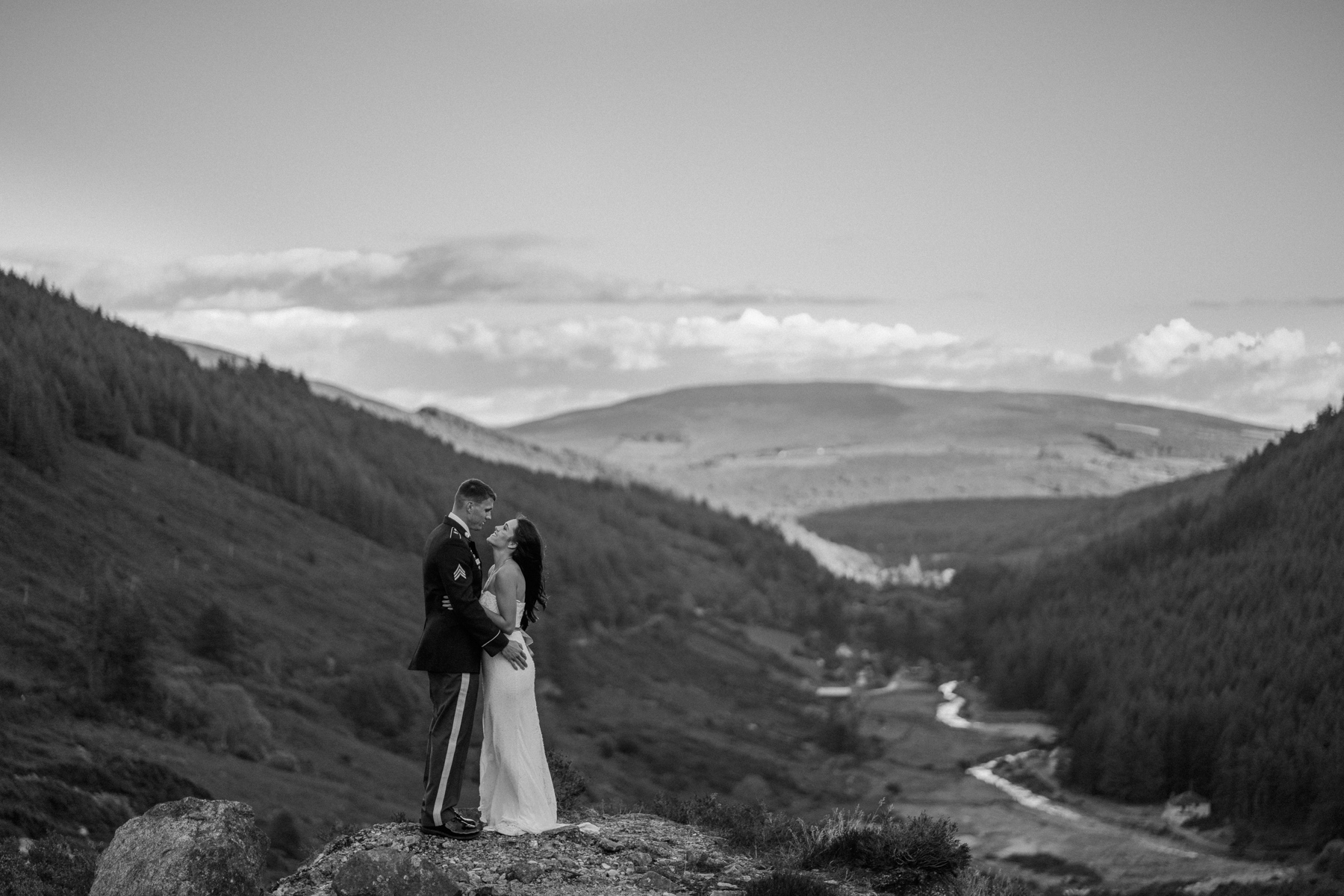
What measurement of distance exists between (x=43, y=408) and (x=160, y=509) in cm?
1163

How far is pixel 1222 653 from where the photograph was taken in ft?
342

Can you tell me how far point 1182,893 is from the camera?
2645 inches

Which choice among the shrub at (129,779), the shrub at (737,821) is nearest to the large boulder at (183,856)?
the shrub at (737,821)

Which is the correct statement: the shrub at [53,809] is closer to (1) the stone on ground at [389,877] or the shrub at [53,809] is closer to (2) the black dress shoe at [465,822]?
(2) the black dress shoe at [465,822]

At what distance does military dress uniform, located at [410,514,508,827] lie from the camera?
19.1 metres

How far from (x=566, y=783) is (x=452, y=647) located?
6.21 metres

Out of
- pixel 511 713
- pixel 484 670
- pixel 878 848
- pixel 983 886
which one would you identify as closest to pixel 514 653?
pixel 484 670

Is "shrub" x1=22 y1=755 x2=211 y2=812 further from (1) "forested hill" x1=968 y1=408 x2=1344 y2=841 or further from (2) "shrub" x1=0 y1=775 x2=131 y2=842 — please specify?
(1) "forested hill" x1=968 y1=408 x2=1344 y2=841

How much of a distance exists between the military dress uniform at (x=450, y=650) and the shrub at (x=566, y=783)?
4.67 metres

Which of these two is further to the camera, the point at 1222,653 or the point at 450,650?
the point at 1222,653

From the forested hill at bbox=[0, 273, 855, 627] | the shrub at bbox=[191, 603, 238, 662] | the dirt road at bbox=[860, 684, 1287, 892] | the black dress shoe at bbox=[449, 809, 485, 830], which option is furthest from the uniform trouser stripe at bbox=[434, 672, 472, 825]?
the forested hill at bbox=[0, 273, 855, 627]

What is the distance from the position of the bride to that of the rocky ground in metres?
0.41

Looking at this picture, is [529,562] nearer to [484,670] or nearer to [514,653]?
[514,653]

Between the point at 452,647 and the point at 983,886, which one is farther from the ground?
the point at 452,647
